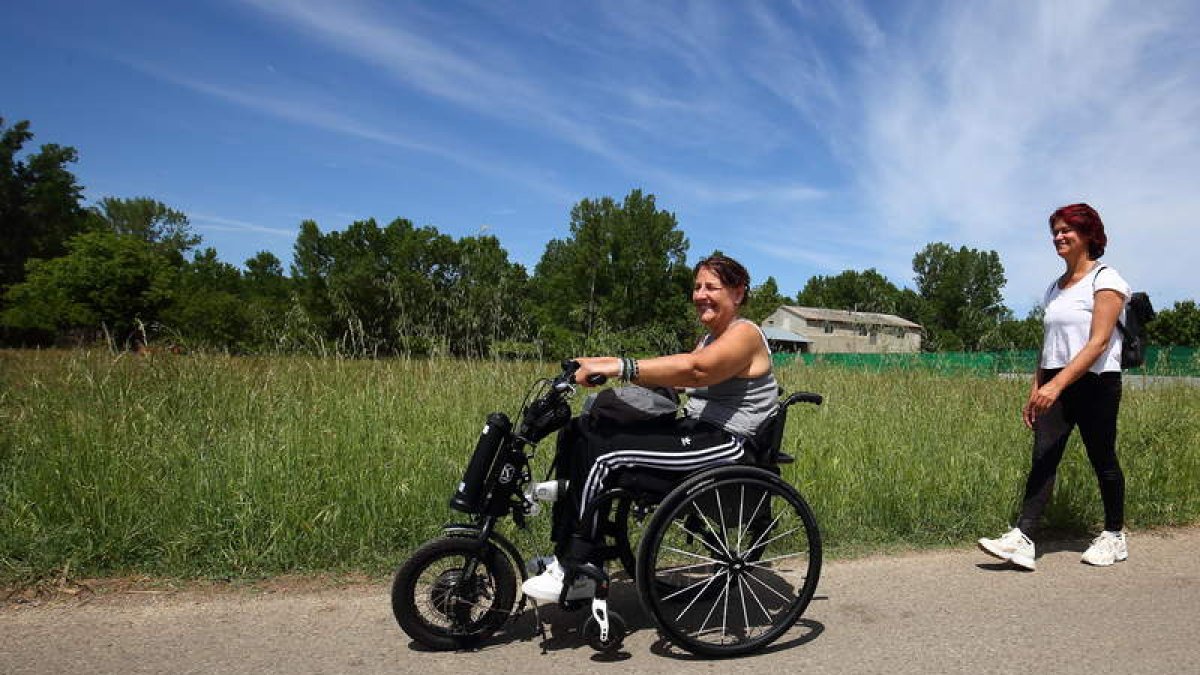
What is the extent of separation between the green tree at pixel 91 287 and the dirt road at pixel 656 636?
157 ft

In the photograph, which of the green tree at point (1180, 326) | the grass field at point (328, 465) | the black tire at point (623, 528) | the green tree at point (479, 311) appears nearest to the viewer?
the black tire at point (623, 528)

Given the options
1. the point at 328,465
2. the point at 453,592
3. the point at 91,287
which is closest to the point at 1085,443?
the point at 453,592

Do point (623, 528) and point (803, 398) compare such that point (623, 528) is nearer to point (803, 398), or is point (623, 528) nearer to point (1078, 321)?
point (803, 398)

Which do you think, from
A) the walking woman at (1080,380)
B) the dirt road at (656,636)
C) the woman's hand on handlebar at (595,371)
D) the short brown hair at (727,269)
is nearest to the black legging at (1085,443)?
the walking woman at (1080,380)

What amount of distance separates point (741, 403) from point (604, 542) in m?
0.84

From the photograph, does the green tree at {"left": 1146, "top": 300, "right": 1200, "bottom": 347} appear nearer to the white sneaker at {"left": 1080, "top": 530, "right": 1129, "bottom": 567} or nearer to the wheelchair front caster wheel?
the white sneaker at {"left": 1080, "top": 530, "right": 1129, "bottom": 567}

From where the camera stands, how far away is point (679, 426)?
9.57 ft

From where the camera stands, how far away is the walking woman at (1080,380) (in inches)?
148

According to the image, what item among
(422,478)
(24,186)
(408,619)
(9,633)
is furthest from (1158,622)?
(24,186)

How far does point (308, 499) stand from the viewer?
3957mm

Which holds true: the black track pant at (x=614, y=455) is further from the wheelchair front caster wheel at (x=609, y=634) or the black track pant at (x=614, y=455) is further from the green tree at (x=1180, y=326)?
the green tree at (x=1180, y=326)

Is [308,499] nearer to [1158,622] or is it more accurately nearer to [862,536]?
[862,536]

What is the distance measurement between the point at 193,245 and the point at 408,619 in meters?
91.6

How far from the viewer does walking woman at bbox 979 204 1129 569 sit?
12.3ft
